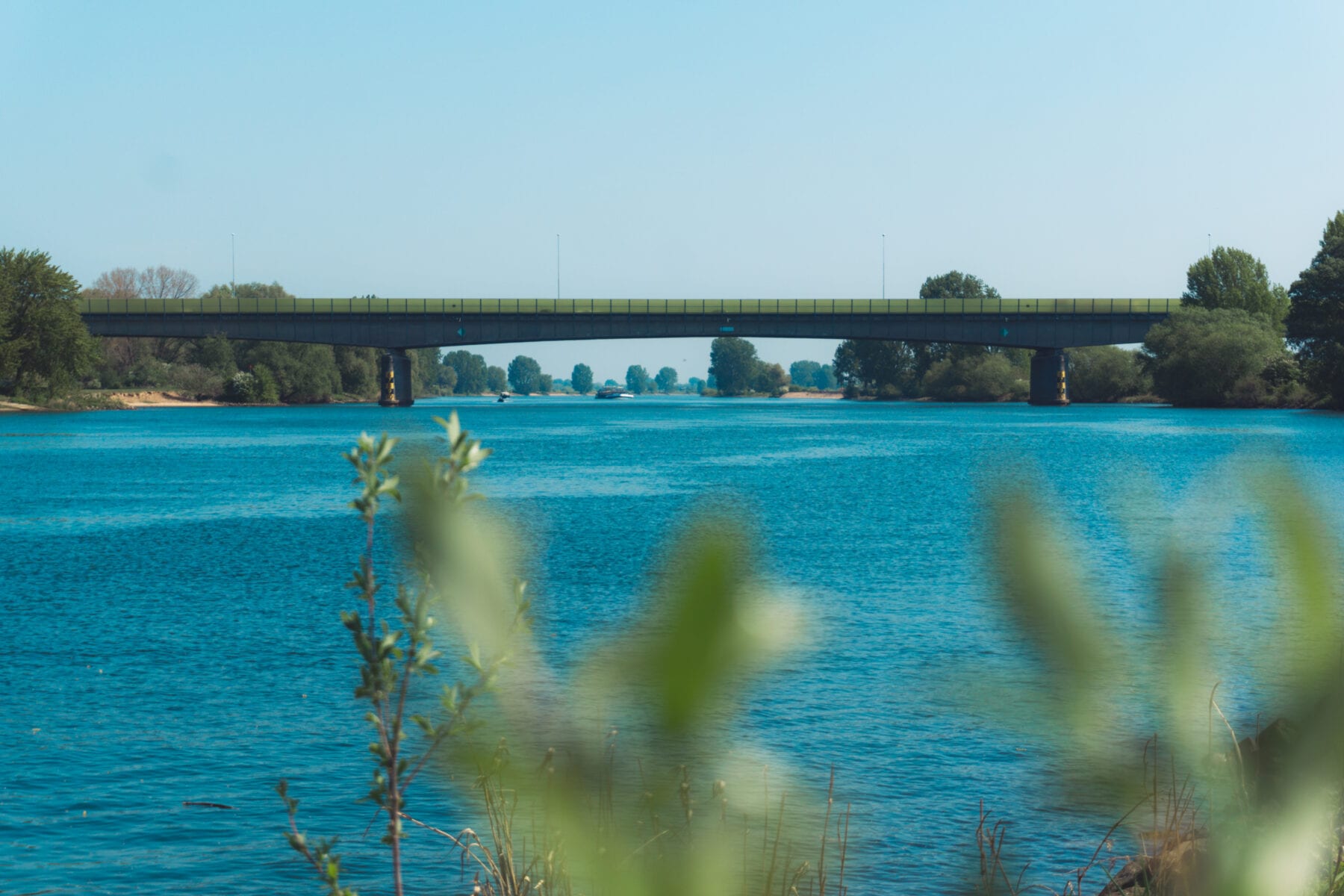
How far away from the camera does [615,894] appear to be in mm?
1623

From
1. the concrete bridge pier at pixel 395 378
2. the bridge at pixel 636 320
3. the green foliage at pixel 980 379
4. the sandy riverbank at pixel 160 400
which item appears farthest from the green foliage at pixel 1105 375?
the sandy riverbank at pixel 160 400

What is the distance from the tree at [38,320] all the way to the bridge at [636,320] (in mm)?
20812

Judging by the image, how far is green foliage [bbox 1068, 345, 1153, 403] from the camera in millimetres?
139000

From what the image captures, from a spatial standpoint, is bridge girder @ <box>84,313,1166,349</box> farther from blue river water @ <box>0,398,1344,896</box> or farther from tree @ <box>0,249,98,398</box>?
blue river water @ <box>0,398,1344,896</box>

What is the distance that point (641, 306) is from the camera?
117 metres

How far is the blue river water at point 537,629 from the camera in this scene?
1.88 meters

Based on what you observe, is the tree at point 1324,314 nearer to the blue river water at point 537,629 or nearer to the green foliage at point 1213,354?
the green foliage at point 1213,354

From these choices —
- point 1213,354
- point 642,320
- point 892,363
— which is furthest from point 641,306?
point 892,363

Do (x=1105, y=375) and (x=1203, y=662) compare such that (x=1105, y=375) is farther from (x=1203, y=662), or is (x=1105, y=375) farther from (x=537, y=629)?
(x=1203, y=662)

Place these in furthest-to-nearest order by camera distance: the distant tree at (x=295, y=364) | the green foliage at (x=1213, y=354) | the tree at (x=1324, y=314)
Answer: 1. the distant tree at (x=295, y=364)
2. the green foliage at (x=1213, y=354)
3. the tree at (x=1324, y=314)

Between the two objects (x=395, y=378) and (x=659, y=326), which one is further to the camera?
(x=395, y=378)

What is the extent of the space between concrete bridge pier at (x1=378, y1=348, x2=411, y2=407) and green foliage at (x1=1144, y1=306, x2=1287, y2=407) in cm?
6542

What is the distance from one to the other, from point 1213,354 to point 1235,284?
1753 centimetres

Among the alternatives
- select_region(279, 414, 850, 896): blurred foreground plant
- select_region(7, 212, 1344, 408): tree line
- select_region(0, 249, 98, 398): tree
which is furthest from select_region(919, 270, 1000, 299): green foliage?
select_region(279, 414, 850, 896): blurred foreground plant
